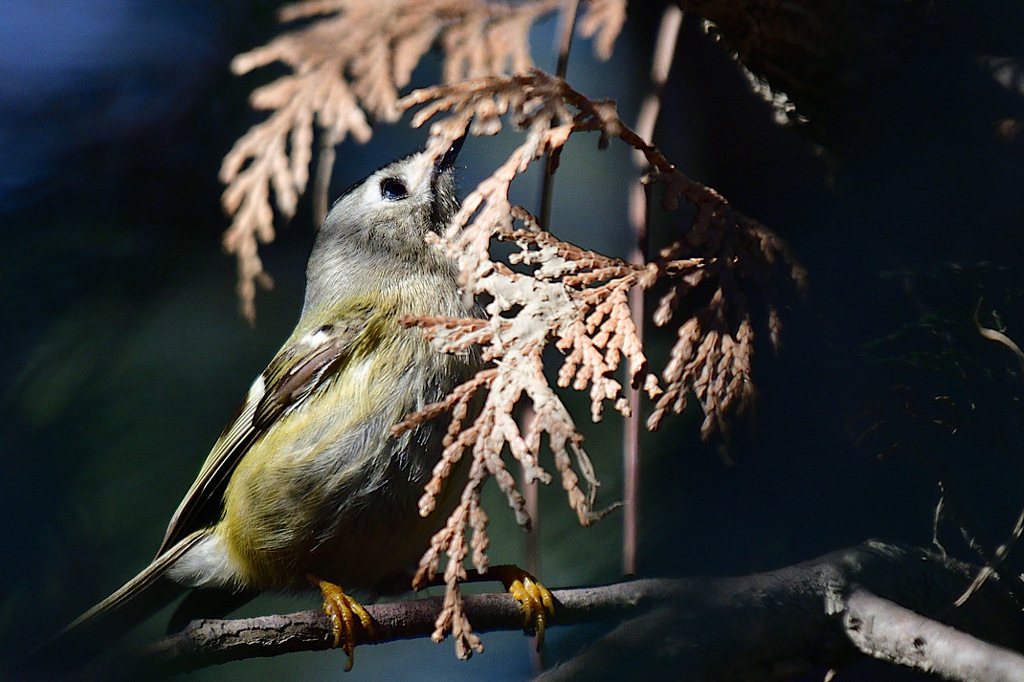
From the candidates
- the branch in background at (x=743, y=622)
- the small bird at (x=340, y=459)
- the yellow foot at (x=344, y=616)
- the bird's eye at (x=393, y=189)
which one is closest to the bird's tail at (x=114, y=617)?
the small bird at (x=340, y=459)

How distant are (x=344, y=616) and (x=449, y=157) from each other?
77cm

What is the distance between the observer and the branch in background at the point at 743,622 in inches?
45.9

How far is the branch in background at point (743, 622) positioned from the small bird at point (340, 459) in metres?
0.12

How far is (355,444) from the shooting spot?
1.25m

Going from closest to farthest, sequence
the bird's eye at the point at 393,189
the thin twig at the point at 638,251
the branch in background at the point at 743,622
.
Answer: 1. the branch in background at the point at 743,622
2. the thin twig at the point at 638,251
3. the bird's eye at the point at 393,189

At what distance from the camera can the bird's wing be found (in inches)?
52.2

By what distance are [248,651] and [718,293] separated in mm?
829

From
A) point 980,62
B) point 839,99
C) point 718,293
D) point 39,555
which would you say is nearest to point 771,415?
point 718,293

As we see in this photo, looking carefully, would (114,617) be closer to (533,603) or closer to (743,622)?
(533,603)

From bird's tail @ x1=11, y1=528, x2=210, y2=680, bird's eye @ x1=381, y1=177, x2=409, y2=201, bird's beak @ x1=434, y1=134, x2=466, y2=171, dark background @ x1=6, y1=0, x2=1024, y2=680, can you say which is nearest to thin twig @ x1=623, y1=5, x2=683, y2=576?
dark background @ x1=6, y1=0, x2=1024, y2=680

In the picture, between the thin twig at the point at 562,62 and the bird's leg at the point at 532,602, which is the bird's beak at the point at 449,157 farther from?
the bird's leg at the point at 532,602

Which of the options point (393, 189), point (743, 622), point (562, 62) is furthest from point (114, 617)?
Result: point (562, 62)

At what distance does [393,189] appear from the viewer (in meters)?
1.49

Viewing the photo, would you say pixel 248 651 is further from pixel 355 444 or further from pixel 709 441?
pixel 709 441
